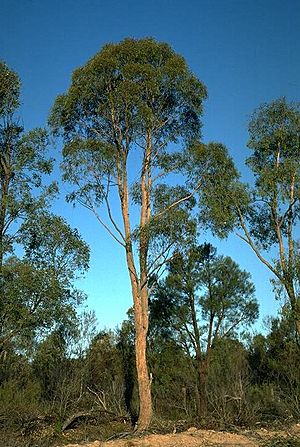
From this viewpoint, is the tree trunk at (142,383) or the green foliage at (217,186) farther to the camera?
the green foliage at (217,186)

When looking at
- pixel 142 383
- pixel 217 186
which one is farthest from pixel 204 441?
pixel 217 186

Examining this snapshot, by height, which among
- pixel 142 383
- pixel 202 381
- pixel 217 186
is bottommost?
pixel 142 383

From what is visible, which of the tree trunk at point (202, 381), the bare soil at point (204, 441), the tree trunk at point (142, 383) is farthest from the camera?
the tree trunk at point (202, 381)

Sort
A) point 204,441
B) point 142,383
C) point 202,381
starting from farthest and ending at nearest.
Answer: point 202,381, point 142,383, point 204,441

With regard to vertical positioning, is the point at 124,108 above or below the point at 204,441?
above

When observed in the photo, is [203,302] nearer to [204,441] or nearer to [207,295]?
[207,295]

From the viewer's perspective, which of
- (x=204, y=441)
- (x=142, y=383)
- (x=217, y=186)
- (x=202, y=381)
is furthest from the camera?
(x=202, y=381)

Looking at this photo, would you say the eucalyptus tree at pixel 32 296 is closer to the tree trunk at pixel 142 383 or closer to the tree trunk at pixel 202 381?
the tree trunk at pixel 142 383

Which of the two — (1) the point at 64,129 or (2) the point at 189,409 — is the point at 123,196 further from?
(2) the point at 189,409

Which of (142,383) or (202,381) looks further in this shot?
(202,381)

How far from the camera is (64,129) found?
19016 mm

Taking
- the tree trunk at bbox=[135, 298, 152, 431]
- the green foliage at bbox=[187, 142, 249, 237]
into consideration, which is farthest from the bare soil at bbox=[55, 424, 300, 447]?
the green foliage at bbox=[187, 142, 249, 237]

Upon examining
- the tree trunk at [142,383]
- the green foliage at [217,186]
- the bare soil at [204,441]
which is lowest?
the bare soil at [204,441]

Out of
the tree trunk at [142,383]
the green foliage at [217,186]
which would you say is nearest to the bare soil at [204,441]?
the tree trunk at [142,383]
